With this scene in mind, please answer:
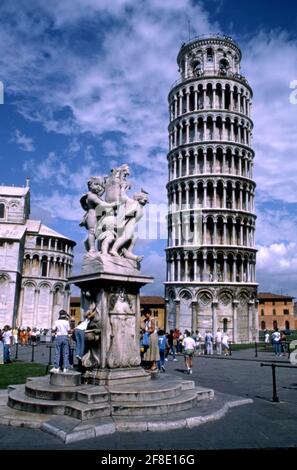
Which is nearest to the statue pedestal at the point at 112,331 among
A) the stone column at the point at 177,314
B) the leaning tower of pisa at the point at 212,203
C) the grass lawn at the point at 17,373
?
the grass lawn at the point at 17,373

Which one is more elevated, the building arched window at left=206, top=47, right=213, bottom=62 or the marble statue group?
the building arched window at left=206, top=47, right=213, bottom=62

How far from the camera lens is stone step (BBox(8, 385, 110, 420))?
675 cm

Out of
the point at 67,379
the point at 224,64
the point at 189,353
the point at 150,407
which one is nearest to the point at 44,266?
the point at 224,64

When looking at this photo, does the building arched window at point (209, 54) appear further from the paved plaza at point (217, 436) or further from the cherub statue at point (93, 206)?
the paved plaza at point (217, 436)

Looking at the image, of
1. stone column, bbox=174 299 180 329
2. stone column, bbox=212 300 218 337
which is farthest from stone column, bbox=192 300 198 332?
stone column, bbox=212 300 218 337

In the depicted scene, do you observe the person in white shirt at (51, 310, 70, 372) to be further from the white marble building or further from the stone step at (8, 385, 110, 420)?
the white marble building

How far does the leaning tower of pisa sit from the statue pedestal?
37.5 metres

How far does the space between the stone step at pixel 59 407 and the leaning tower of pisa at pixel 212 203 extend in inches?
1537

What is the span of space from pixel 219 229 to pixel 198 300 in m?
8.75

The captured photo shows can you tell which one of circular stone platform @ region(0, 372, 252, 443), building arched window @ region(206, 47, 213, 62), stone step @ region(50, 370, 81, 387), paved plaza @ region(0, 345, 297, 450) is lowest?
paved plaza @ region(0, 345, 297, 450)

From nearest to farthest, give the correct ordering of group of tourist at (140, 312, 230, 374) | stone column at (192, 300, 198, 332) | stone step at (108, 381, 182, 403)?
stone step at (108, 381, 182, 403) → group of tourist at (140, 312, 230, 374) → stone column at (192, 300, 198, 332)
